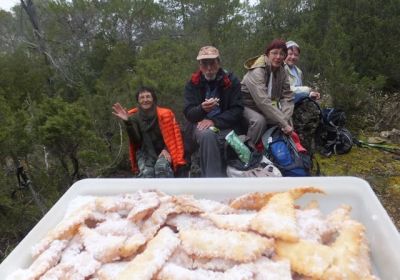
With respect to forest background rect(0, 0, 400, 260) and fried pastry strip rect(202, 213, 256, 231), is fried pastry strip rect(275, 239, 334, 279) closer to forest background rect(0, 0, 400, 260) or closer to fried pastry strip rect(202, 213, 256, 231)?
fried pastry strip rect(202, 213, 256, 231)

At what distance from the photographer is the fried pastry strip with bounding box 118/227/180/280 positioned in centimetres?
82

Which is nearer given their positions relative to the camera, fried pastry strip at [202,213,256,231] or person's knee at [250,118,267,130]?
fried pastry strip at [202,213,256,231]

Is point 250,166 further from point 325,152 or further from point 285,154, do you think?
point 325,152

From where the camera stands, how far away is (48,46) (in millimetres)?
6703

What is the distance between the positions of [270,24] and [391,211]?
4617mm

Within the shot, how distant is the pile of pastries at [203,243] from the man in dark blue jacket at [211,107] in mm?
1332

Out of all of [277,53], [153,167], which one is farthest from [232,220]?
[277,53]

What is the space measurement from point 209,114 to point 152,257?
1.84m

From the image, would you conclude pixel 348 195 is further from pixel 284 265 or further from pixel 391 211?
pixel 391 211

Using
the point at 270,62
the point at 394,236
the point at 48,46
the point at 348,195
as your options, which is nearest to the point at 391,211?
the point at 270,62

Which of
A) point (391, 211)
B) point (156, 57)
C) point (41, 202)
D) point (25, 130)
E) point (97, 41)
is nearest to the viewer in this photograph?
point (25, 130)

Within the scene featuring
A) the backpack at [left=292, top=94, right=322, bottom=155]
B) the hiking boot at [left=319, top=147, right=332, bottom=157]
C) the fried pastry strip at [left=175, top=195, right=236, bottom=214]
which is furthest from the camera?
the hiking boot at [left=319, top=147, right=332, bottom=157]

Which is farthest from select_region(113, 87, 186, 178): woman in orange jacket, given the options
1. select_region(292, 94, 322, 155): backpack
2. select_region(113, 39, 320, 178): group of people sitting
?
select_region(292, 94, 322, 155): backpack

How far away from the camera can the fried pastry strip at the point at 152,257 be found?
32.2 inches
